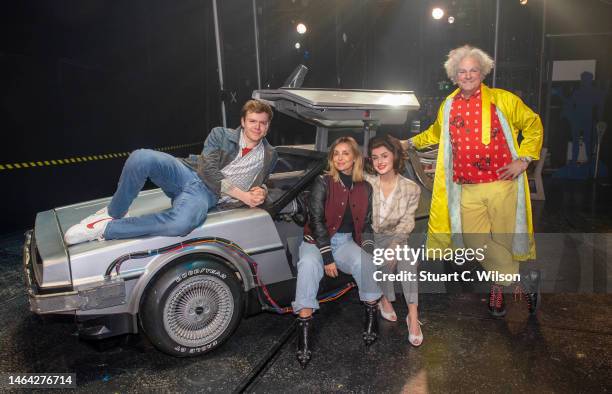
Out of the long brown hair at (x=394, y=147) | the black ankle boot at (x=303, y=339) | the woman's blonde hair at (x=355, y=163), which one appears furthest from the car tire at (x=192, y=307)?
the long brown hair at (x=394, y=147)

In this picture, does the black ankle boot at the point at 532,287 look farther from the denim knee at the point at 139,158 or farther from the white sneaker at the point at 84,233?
the white sneaker at the point at 84,233

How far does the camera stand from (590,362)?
274cm

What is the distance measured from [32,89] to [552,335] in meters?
6.97

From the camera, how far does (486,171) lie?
10.5 feet

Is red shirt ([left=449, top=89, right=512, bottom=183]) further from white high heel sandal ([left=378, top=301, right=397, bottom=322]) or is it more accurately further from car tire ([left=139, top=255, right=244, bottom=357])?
car tire ([left=139, top=255, right=244, bottom=357])

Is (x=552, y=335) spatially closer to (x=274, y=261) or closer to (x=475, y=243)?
(x=475, y=243)

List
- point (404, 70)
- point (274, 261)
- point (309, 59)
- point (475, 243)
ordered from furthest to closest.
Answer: point (309, 59) < point (404, 70) < point (475, 243) < point (274, 261)

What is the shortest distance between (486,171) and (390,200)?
2.37 ft

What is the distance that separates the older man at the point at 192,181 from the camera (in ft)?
8.89

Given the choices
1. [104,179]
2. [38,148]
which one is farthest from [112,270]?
[104,179]

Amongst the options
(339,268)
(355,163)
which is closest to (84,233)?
(339,268)

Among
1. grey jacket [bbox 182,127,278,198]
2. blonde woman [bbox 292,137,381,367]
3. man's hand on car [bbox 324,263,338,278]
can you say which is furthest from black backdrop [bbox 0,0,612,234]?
man's hand on car [bbox 324,263,338,278]

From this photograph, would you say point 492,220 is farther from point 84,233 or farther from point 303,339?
point 84,233

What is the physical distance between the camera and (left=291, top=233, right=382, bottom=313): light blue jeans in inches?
110
